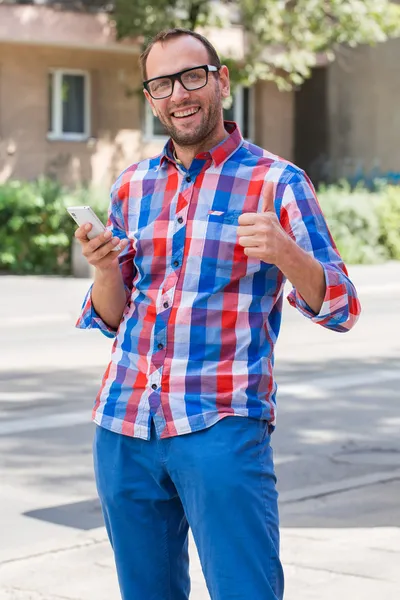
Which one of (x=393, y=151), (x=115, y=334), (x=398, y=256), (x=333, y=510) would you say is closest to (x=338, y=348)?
(x=333, y=510)

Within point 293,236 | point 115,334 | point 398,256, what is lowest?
point 398,256

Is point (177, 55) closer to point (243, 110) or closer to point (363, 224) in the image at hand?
point (363, 224)

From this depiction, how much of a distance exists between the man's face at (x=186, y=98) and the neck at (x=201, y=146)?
2 cm

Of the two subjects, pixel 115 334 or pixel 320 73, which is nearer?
pixel 115 334

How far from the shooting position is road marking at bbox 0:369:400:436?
→ 9.21 m

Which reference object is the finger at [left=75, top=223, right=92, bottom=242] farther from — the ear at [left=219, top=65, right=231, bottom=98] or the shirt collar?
the ear at [left=219, top=65, right=231, bottom=98]

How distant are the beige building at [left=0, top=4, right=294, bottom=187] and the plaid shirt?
23.1 meters

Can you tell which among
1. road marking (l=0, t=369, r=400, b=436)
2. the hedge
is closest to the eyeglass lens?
road marking (l=0, t=369, r=400, b=436)

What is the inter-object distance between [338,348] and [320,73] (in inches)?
809

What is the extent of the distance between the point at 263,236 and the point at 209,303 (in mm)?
308

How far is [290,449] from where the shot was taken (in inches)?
333

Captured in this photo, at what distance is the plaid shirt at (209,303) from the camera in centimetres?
318

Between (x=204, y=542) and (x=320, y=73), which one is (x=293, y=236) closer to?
(x=204, y=542)

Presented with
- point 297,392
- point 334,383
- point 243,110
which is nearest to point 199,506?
point 297,392
